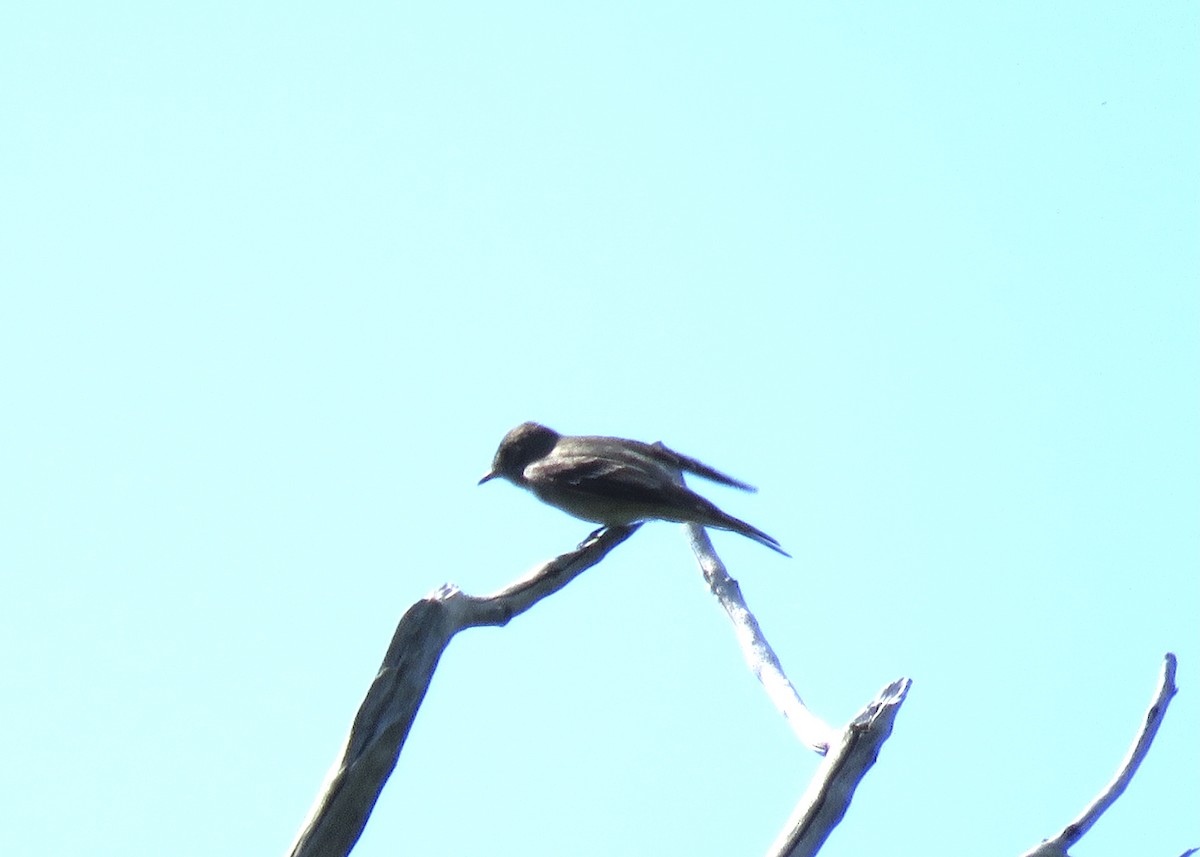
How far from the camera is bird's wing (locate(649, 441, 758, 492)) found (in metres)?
7.90

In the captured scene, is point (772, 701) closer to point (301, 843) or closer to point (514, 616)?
point (514, 616)

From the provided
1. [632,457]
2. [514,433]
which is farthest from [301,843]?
[514,433]

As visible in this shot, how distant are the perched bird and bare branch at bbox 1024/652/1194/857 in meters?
2.11

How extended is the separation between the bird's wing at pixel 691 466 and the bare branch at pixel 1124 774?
10.1ft

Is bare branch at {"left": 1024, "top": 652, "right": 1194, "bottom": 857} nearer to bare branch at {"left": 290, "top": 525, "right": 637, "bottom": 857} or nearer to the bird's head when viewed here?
bare branch at {"left": 290, "top": 525, "right": 637, "bottom": 857}

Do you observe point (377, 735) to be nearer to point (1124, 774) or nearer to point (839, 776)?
point (839, 776)

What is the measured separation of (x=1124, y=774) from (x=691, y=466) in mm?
3343

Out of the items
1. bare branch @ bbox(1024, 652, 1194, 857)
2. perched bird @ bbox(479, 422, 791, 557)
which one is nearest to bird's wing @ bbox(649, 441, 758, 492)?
perched bird @ bbox(479, 422, 791, 557)

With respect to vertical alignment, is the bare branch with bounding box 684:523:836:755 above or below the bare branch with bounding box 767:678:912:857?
above

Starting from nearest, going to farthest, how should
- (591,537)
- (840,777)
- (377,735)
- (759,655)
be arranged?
(377,735)
(840,777)
(759,655)
(591,537)

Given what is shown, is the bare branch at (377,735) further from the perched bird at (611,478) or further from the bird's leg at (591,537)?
the perched bird at (611,478)

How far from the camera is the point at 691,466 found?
7.96m

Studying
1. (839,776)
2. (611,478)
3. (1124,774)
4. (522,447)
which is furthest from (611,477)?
(1124,774)

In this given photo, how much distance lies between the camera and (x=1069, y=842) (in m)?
4.95
